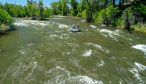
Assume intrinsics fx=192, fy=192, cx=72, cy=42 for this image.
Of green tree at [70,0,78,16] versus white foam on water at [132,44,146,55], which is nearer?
white foam on water at [132,44,146,55]

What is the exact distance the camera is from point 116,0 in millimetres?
66750

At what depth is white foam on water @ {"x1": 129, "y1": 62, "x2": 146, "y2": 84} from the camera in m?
19.7

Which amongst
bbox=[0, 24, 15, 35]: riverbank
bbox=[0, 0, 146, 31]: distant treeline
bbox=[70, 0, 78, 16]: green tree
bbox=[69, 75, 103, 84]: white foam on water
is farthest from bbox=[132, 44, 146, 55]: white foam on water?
bbox=[70, 0, 78, 16]: green tree

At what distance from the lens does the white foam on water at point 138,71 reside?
19.7 meters

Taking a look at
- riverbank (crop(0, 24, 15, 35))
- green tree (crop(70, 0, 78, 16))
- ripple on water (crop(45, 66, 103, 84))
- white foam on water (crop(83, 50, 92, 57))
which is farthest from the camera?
green tree (crop(70, 0, 78, 16))

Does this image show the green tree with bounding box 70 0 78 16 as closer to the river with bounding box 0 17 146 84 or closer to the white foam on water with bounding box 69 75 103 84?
the river with bounding box 0 17 146 84

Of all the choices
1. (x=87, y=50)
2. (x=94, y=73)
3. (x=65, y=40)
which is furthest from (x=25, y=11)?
(x=94, y=73)

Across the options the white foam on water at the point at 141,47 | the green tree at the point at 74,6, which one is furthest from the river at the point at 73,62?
the green tree at the point at 74,6

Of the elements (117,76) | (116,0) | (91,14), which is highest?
(116,0)

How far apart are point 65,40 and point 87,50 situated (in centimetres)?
813

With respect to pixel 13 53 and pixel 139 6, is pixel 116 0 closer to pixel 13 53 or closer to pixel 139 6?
pixel 139 6

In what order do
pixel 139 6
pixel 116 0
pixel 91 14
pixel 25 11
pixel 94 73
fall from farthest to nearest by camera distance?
pixel 25 11 → pixel 91 14 → pixel 116 0 → pixel 139 6 → pixel 94 73

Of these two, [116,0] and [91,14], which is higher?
[116,0]

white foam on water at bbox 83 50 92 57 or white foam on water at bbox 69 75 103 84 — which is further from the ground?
white foam on water at bbox 83 50 92 57
